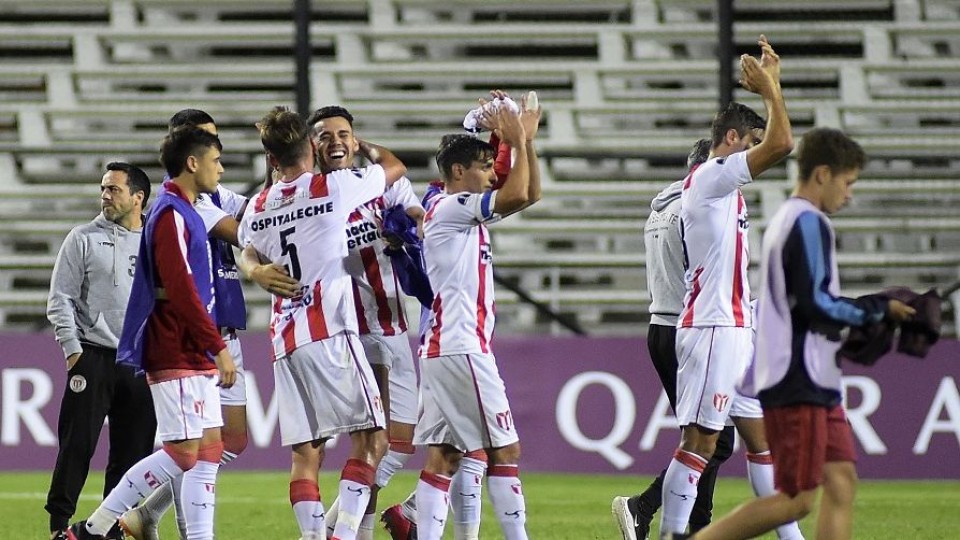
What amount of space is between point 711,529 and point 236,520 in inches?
182

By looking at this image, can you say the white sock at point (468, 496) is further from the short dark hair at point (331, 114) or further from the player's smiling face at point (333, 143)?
the short dark hair at point (331, 114)

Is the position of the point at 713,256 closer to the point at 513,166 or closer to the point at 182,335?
the point at 513,166

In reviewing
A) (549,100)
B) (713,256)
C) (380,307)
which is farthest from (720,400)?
(549,100)

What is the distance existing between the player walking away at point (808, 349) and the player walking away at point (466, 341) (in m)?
1.13

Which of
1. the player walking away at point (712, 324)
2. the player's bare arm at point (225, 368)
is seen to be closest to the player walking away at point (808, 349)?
the player walking away at point (712, 324)

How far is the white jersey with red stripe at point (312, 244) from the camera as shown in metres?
6.56

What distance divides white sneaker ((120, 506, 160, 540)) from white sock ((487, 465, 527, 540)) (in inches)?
73.1

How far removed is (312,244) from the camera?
21.6ft

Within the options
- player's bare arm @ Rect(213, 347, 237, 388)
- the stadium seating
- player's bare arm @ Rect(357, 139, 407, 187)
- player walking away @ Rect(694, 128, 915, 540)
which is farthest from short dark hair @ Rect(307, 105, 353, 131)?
the stadium seating

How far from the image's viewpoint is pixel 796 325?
17.9 ft

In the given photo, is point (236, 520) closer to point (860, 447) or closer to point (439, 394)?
point (439, 394)

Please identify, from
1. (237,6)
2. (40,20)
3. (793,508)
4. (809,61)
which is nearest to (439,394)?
(793,508)

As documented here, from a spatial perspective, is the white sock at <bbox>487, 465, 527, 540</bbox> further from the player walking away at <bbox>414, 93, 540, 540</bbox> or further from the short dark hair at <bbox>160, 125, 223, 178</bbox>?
→ the short dark hair at <bbox>160, 125, 223, 178</bbox>

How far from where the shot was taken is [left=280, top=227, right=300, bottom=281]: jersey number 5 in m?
6.60
